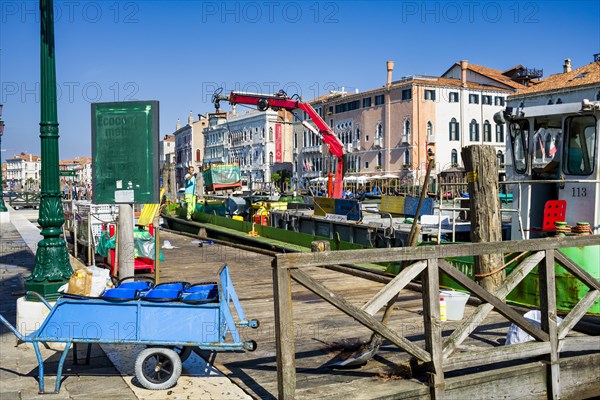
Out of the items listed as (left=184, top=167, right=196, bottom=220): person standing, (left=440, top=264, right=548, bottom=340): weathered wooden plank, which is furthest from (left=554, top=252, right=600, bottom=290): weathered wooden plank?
(left=184, top=167, right=196, bottom=220): person standing

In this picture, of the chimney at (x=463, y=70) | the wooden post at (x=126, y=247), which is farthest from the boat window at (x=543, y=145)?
the chimney at (x=463, y=70)

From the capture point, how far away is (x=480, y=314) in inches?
234

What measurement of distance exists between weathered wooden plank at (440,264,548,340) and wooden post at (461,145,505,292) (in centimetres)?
242

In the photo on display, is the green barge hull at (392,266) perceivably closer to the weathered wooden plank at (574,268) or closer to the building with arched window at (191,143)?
the weathered wooden plank at (574,268)

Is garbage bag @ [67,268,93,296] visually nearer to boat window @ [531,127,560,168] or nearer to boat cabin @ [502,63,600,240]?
boat cabin @ [502,63,600,240]

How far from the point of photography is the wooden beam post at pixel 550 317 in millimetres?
6305

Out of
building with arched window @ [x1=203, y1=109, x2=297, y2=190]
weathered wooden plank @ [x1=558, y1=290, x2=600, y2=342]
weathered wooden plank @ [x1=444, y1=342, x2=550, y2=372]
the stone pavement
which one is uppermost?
building with arched window @ [x1=203, y1=109, x2=297, y2=190]

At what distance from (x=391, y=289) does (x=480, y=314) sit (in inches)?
44.4

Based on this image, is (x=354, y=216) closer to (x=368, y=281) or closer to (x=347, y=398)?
(x=368, y=281)

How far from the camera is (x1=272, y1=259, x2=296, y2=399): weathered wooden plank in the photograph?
505 cm

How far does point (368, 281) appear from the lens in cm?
1252

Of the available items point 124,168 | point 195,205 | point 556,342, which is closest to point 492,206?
point 556,342

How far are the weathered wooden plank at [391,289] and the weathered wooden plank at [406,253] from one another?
0.10 meters

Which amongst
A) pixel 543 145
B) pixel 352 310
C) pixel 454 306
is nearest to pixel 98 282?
pixel 352 310
